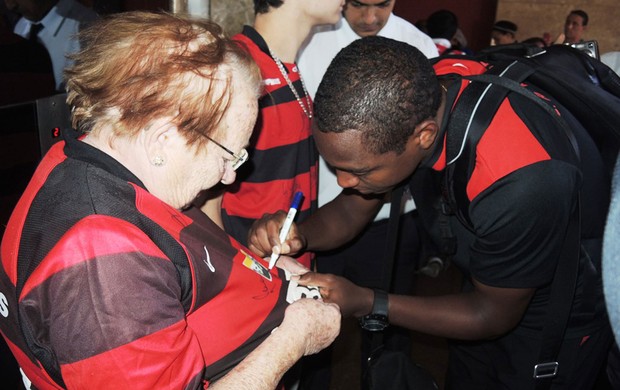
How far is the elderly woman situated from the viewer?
0.86m

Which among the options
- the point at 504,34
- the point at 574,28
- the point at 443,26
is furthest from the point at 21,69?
the point at 574,28

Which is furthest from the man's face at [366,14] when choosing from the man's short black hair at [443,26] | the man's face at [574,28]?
the man's face at [574,28]

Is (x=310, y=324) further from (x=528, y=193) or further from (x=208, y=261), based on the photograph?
(x=528, y=193)

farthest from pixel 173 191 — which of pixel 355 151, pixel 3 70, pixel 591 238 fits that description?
pixel 3 70

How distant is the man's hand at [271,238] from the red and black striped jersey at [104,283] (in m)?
0.53

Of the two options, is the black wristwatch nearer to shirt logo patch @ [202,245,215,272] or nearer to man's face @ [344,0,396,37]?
shirt logo patch @ [202,245,215,272]

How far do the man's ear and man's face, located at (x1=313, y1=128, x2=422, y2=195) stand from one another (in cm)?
4

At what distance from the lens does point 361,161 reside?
4.87 feet

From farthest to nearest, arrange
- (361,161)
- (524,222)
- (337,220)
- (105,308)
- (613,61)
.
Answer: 1. (613,61)
2. (337,220)
3. (361,161)
4. (524,222)
5. (105,308)

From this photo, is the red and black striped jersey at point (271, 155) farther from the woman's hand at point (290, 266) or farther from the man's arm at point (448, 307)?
the man's arm at point (448, 307)

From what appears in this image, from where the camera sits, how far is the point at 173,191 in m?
1.12

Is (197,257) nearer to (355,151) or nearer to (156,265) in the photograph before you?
(156,265)

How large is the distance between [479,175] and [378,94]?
362 mm

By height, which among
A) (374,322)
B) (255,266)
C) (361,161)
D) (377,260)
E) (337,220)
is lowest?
(377,260)
